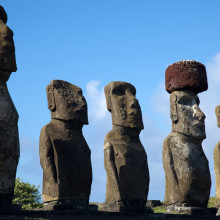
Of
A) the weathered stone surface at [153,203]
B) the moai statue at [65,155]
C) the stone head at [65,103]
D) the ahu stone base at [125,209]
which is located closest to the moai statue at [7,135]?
the moai statue at [65,155]

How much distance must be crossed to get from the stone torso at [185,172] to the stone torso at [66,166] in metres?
2.43

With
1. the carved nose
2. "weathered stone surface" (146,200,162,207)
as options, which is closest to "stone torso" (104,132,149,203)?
the carved nose

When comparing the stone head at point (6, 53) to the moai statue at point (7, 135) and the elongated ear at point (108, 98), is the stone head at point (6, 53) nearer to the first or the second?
the moai statue at point (7, 135)

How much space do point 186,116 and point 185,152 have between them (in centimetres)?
87

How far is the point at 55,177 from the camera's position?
10.1 metres

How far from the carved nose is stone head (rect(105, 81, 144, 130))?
1387 millimetres

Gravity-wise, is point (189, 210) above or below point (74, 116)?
below

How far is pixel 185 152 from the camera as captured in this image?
12.0 m

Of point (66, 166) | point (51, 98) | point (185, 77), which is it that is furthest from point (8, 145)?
point (185, 77)

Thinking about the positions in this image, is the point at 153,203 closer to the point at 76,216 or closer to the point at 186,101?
the point at 186,101

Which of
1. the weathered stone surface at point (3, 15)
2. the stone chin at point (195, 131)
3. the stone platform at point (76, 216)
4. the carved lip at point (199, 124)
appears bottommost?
the stone platform at point (76, 216)

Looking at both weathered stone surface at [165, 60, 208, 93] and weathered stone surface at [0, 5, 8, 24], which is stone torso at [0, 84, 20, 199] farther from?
weathered stone surface at [165, 60, 208, 93]

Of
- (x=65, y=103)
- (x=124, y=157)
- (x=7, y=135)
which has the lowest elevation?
(x=7, y=135)

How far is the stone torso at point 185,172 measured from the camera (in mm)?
11859
